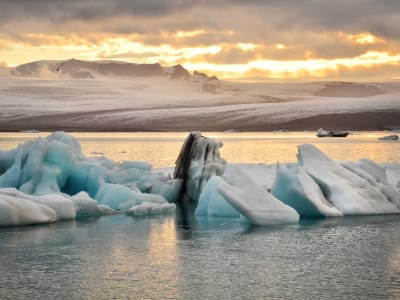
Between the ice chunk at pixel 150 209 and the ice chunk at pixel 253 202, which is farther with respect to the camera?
the ice chunk at pixel 150 209

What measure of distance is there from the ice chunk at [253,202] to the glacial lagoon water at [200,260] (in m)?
0.34

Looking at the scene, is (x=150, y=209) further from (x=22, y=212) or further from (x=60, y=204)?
(x=22, y=212)

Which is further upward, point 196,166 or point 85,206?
point 196,166

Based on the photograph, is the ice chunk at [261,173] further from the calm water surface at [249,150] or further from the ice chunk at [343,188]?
the calm water surface at [249,150]

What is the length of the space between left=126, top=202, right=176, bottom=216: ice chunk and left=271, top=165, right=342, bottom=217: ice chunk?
2.43 m

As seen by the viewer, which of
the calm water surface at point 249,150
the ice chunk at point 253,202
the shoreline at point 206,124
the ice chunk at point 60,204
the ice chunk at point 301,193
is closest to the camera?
the ice chunk at point 253,202

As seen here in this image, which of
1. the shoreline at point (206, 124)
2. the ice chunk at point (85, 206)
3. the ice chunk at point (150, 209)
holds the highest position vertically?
the ice chunk at point (85, 206)

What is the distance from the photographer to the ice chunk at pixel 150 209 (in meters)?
15.8

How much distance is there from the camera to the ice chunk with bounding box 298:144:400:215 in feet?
51.2

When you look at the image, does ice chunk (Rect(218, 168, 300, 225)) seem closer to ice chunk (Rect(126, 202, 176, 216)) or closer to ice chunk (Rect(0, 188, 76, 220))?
ice chunk (Rect(126, 202, 176, 216))

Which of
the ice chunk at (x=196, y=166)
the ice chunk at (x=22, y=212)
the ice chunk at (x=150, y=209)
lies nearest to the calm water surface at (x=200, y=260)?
the ice chunk at (x=22, y=212)

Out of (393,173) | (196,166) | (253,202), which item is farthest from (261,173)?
(253,202)

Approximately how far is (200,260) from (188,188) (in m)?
8.00

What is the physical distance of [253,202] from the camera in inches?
Answer: 548
